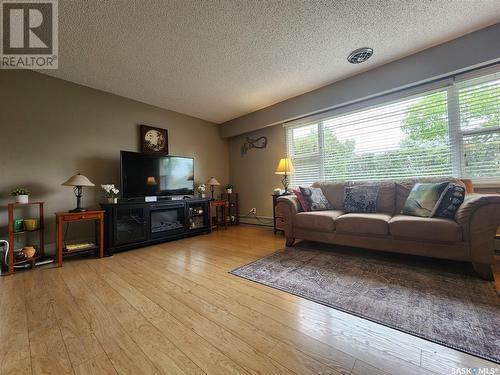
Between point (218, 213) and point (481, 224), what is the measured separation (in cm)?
380

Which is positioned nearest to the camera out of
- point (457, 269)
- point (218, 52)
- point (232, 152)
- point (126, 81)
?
point (457, 269)

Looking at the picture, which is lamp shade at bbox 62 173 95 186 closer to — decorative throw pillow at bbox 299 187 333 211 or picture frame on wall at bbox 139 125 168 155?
picture frame on wall at bbox 139 125 168 155

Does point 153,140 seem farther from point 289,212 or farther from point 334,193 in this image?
point 334,193

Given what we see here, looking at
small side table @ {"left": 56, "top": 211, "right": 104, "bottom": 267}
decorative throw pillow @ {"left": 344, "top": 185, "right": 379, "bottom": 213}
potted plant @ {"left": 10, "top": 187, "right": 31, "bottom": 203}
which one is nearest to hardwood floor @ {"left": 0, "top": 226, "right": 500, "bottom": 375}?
small side table @ {"left": 56, "top": 211, "right": 104, "bottom": 267}

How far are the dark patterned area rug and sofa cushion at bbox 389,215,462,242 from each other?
0.30 meters

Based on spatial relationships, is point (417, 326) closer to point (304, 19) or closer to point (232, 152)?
point (304, 19)

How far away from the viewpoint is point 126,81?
2.84 metres

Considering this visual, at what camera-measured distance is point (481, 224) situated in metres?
1.67

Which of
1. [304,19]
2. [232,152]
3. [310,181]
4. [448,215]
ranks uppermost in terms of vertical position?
[304,19]

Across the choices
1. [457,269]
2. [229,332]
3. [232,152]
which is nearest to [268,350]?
[229,332]

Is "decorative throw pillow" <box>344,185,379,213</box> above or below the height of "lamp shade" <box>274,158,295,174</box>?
below

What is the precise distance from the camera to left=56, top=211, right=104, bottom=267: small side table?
2.27 metres

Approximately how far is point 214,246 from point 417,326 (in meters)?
2.28

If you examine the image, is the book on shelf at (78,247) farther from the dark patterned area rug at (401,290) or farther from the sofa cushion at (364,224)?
the sofa cushion at (364,224)
